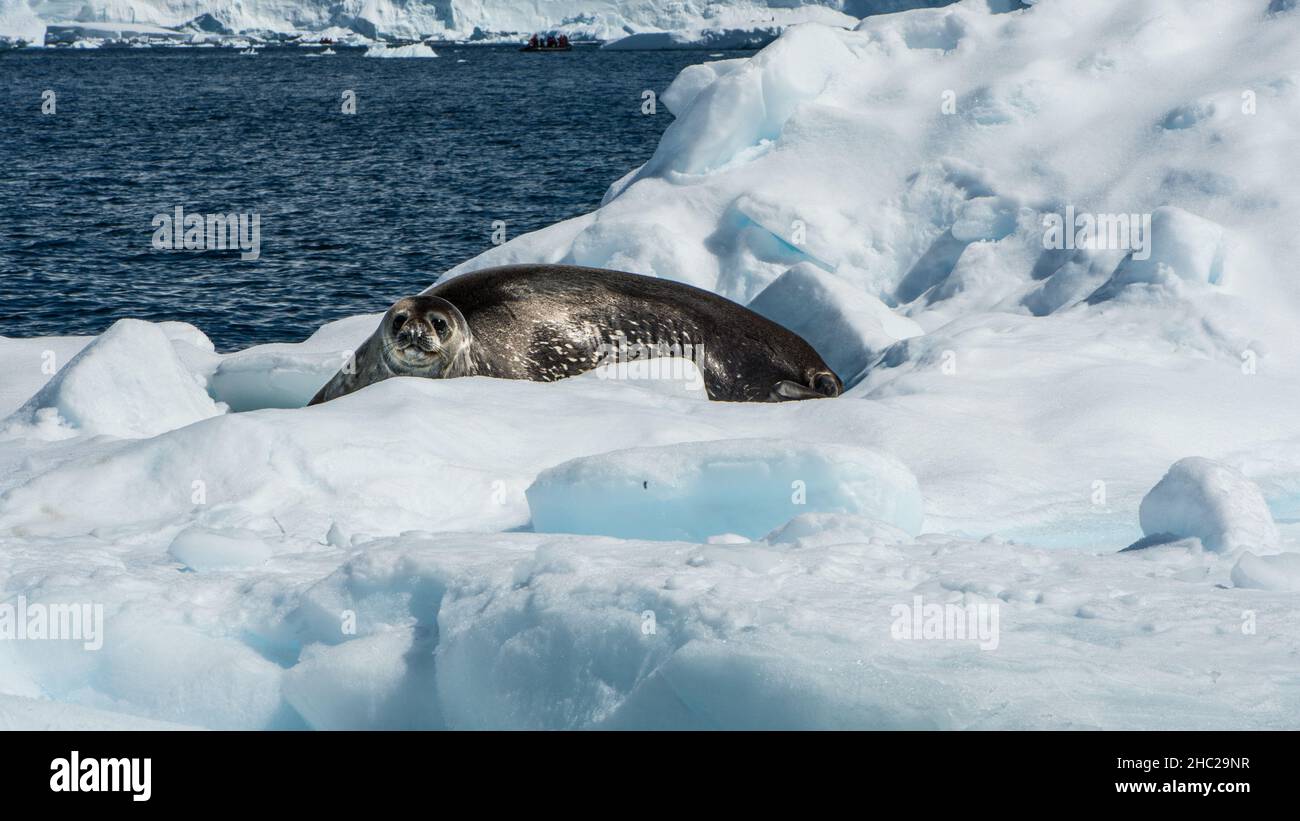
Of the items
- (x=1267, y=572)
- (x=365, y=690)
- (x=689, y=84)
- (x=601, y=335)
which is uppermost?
(x=689, y=84)

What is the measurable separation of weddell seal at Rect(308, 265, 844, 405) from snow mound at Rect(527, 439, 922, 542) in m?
2.48

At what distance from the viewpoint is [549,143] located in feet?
104

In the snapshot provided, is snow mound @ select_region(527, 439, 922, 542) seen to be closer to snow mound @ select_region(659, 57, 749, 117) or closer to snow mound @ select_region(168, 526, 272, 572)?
snow mound @ select_region(168, 526, 272, 572)

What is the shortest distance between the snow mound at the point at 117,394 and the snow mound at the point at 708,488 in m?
2.41

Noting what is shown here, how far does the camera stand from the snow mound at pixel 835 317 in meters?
7.84

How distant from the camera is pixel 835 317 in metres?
8.04

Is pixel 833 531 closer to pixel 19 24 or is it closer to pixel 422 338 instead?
pixel 422 338

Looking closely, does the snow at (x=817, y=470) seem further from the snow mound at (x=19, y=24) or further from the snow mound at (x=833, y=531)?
the snow mound at (x=19, y=24)

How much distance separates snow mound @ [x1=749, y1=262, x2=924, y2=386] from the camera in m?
7.84

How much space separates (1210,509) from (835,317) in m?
4.20

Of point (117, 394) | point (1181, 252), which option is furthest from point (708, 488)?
point (1181, 252)

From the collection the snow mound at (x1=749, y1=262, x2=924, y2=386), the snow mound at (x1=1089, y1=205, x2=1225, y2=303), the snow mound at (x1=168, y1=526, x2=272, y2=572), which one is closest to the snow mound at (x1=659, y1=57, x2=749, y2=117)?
the snow mound at (x1=749, y1=262, x2=924, y2=386)

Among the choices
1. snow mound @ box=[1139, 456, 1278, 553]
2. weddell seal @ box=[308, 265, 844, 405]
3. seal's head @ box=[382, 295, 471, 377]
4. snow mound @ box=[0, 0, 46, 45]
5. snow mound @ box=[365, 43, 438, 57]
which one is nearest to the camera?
snow mound @ box=[1139, 456, 1278, 553]
